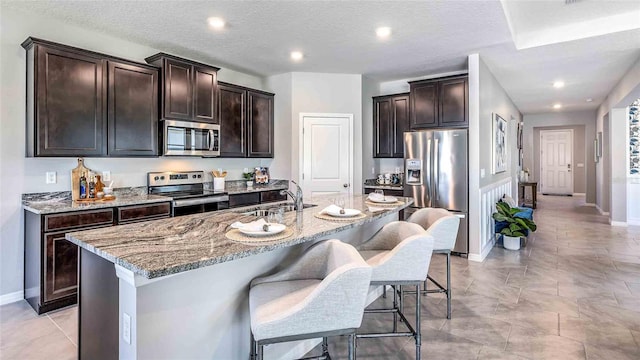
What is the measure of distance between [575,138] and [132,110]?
43.0 ft

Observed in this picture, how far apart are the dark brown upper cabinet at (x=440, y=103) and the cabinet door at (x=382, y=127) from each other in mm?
687

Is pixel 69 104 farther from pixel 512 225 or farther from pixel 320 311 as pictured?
pixel 512 225

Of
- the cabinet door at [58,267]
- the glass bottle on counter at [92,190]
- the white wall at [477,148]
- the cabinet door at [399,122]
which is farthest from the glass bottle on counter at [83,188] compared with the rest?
the white wall at [477,148]

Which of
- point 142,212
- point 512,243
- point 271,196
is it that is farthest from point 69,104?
point 512,243

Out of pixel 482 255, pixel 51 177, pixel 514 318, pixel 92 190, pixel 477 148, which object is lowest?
pixel 514 318

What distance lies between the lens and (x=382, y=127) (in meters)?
5.91

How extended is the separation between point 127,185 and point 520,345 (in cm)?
404

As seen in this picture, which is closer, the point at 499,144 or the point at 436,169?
the point at 436,169

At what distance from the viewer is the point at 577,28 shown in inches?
155

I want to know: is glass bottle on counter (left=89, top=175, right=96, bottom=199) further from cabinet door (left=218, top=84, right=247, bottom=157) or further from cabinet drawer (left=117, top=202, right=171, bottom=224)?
cabinet door (left=218, top=84, right=247, bottom=157)

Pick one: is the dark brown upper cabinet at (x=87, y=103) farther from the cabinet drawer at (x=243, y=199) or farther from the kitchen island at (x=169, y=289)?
the kitchen island at (x=169, y=289)

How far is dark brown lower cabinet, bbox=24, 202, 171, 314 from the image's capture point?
9.66ft

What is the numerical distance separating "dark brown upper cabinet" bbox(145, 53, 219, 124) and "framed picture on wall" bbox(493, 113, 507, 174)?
4.12 metres

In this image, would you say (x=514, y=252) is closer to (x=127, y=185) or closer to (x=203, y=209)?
(x=203, y=209)
